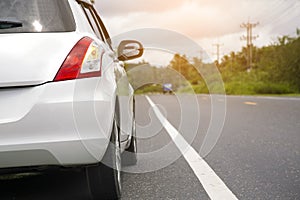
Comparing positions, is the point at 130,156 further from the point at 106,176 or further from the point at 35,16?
the point at 35,16

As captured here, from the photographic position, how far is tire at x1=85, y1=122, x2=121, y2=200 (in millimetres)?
2844

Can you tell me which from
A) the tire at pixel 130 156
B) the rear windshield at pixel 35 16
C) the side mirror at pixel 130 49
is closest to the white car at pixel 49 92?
the rear windshield at pixel 35 16

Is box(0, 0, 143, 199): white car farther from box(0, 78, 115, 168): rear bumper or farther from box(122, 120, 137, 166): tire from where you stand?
box(122, 120, 137, 166): tire

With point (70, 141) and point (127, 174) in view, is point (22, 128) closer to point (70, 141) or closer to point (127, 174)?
point (70, 141)

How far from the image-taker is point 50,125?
2.46 m

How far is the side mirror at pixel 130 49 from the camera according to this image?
13.0 feet

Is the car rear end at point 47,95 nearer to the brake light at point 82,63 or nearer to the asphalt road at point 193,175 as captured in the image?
the brake light at point 82,63

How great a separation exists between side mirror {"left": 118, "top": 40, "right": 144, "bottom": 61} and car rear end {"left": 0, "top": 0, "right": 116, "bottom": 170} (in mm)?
1296

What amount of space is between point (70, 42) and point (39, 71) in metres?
0.28

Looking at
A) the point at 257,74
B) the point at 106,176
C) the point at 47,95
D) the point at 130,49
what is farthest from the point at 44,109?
the point at 257,74

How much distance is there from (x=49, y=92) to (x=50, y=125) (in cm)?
19

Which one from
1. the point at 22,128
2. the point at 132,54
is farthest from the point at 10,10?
the point at 132,54

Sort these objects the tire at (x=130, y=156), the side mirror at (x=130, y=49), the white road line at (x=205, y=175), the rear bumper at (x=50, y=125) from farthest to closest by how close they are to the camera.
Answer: the tire at (x=130, y=156), the side mirror at (x=130, y=49), the white road line at (x=205, y=175), the rear bumper at (x=50, y=125)

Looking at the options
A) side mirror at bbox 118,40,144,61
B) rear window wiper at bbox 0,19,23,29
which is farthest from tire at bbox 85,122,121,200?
side mirror at bbox 118,40,144,61
